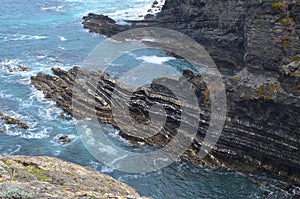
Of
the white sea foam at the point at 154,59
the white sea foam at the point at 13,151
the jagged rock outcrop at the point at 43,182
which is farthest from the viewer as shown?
the white sea foam at the point at 154,59

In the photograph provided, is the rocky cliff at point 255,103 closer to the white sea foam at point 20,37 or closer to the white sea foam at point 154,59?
the white sea foam at point 154,59

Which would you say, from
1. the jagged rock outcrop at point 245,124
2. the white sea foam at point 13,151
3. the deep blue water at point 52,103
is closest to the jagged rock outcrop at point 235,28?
the jagged rock outcrop at point 245,124

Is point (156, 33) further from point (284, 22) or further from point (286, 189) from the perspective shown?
point (286, 189)

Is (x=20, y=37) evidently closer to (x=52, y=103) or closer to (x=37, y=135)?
(x=52, y=103)

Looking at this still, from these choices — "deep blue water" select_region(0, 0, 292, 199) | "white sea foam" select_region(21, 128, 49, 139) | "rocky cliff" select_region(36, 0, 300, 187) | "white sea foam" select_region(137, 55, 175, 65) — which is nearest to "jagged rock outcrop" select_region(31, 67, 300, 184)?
"rocky cliff" select_region(36, 0, 300, 187)

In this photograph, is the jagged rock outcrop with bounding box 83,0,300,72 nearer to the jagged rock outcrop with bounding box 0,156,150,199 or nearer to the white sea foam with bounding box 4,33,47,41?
the white sea foam with bounding box 4,33,47,41

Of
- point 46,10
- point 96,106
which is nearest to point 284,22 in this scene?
point 96,106
